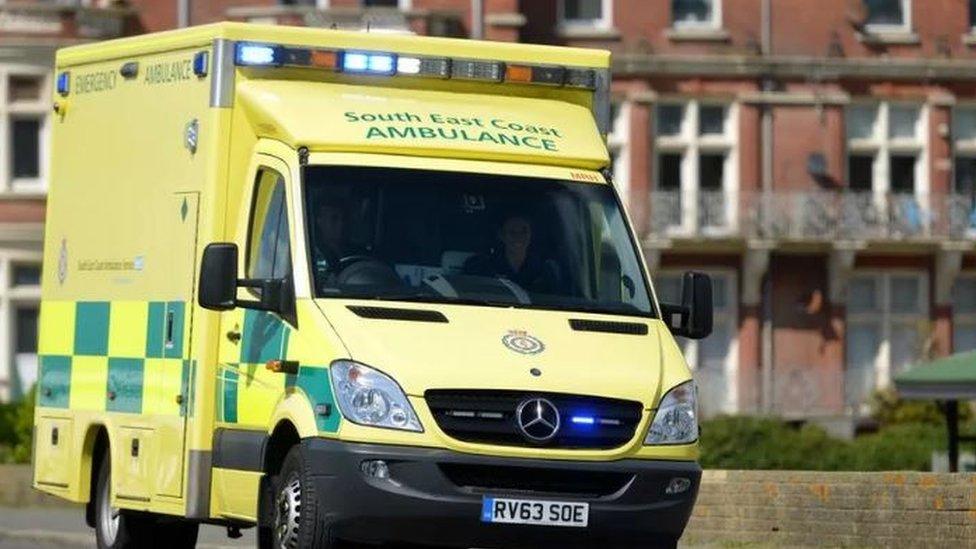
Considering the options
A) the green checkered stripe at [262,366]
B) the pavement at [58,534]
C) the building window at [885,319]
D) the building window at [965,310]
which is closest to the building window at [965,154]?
the building window at [965,310]

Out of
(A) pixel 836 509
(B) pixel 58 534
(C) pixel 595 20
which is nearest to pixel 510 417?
(A) pixel 836 509

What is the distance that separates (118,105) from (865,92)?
131ft

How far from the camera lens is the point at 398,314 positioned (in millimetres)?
14953

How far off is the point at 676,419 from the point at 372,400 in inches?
63.8

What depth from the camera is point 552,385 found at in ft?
48.0

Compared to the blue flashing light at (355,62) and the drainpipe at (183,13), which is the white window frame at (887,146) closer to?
the drainpipe at (183,13)

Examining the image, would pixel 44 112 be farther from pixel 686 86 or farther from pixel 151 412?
pixel 151 412

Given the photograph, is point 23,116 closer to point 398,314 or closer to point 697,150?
point 697,150

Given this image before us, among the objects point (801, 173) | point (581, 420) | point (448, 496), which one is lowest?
point (448, 496)

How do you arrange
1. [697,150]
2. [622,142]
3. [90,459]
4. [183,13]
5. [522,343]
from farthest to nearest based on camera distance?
[697,150]
[622,142]
[183,13]
[90,459]
[522,343]

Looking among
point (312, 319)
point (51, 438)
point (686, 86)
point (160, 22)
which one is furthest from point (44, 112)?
point (312, 319)

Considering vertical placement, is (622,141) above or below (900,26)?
below

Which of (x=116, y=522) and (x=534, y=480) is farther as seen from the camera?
(x=116, y=522)

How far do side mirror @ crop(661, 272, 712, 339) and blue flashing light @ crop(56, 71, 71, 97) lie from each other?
5052mm
